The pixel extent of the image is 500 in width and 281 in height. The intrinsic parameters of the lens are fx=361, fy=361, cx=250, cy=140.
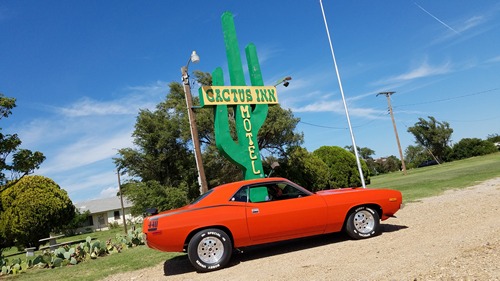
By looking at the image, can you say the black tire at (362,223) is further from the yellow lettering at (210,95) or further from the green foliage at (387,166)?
the green foliage at (387,166)

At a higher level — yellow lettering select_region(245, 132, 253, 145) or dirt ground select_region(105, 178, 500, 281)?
yellow lettering select_region(245, 132, 253, 145)

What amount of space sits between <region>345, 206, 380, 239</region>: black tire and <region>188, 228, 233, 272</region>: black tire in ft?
7.79

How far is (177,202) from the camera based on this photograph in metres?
22.3

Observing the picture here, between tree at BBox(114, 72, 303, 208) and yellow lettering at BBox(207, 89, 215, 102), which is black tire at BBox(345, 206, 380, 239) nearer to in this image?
yellow lettering at BBox(207, 89, 215, 102)

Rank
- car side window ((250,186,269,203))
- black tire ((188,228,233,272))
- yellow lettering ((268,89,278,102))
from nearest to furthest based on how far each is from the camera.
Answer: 1. black tire ((188,228,233,272))
2. car side window ((250,186,269,203))
3. yellow lettering ((268,89,278,102))

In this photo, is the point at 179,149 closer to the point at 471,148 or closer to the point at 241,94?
the point at 241,94

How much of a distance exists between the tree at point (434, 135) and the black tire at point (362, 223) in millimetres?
69174

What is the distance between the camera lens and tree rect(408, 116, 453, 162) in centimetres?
6825

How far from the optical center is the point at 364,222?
277 inches

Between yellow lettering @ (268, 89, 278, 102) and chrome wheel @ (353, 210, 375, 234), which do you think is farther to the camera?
yellow lettering @ (268, 89, 278, 102)

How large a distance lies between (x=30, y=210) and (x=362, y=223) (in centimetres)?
2170

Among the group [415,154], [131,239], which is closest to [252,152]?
[131,239]

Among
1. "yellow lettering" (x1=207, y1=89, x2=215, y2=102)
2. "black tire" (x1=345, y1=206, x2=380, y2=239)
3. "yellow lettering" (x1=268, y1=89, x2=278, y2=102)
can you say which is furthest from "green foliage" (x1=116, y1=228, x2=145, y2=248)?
"black tire" (x1=345, y1=206, x2=380, y2=239)

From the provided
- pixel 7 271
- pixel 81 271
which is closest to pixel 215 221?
pixel 81 271
